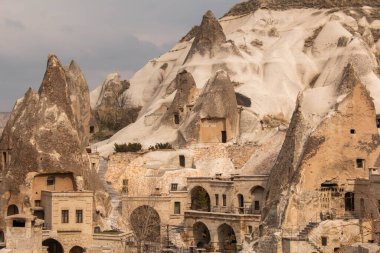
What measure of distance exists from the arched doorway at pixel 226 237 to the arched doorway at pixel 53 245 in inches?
454

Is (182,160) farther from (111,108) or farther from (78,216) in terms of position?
(111,108)

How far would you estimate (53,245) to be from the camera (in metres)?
59.8

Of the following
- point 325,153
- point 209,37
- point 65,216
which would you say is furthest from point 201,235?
point 209,37

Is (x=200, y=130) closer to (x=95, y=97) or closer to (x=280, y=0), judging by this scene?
(x=95, y=97)

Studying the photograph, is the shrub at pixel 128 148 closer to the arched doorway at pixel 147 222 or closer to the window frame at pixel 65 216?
the arched doorway at pixel 147 222

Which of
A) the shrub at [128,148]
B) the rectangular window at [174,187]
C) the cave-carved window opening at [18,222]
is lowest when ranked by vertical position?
the cave-carved window opening at [18,222]

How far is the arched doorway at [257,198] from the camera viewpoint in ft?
214

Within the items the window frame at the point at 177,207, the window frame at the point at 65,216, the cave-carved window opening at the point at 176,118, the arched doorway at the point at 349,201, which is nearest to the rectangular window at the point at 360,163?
the arched doorway at the point at 349,201

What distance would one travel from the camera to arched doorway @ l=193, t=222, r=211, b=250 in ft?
218

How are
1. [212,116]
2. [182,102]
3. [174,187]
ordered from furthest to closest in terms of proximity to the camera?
[182,102], [212,116], [174,187]

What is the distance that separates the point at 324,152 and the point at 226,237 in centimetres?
1005

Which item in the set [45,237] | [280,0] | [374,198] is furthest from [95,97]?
[374,198]

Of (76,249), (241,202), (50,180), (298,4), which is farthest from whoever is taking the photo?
(298,4)

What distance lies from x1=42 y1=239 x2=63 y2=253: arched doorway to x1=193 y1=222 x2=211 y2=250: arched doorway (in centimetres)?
1091
